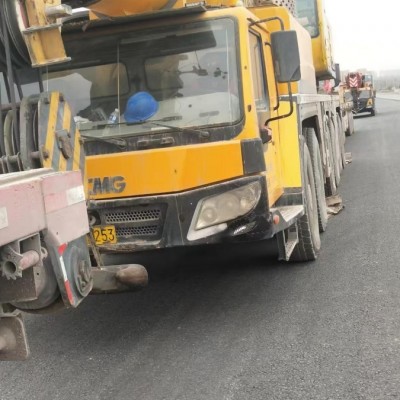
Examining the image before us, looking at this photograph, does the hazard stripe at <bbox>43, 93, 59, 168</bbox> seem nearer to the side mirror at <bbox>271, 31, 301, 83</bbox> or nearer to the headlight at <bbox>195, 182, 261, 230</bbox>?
the headlight at <bbox>195, 182, 261, 230</bbox>

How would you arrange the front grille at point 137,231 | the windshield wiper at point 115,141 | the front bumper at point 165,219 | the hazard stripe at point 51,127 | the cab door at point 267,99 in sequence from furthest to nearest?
the cab door at point 267,99
the windshield wiper at point 115,141
the front grille at point 137,231
the front bumper at point 165,219
the hazard stripe at point 51,127

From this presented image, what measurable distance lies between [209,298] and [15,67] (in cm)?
275

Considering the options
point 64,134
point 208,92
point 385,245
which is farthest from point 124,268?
point 385,245

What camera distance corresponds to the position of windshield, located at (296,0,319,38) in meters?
9.52

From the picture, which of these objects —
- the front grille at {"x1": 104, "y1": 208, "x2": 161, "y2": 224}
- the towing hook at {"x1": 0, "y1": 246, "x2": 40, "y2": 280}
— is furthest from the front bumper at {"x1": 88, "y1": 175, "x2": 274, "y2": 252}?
the towing hook at {"x1": 0, "y1": 246, "x2": 40, "y2": 280}

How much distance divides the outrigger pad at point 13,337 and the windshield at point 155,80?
86.3 inches

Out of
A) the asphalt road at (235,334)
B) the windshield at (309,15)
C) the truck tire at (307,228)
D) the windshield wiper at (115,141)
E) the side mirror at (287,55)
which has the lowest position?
the asphalt road at (235,334)

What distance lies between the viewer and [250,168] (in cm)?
426

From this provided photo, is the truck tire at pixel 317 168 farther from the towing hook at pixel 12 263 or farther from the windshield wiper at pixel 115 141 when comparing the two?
the towing hook at pixel 12 263

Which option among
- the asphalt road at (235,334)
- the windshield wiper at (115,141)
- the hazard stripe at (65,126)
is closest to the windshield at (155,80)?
the windshield wiper at (115,141)

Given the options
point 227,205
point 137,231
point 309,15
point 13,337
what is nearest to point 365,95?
point 309,15

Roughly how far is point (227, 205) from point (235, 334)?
3.15ft

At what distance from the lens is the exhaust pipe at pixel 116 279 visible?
3.31 m

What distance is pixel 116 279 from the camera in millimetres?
3326
